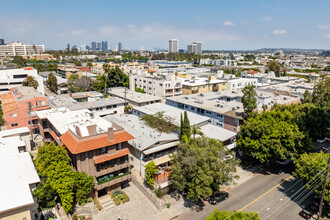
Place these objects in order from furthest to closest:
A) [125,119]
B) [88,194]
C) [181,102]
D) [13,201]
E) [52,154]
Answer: [181,102]
[125,119]
[88,194]
[52,154]
[13,201]

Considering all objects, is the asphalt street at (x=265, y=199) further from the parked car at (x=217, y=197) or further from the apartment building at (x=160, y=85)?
the apartment building at (x=160, y=85)

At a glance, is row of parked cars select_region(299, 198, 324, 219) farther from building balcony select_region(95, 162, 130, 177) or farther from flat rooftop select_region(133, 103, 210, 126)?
building balcony select_region(95, 162, 130, 177)

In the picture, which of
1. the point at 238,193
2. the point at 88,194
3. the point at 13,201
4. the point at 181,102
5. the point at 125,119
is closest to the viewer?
the point at 13,201

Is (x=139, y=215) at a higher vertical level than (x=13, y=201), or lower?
lower

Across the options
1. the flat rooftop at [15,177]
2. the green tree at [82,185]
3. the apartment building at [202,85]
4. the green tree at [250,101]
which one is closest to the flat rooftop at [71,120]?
the flat rooftop at [15,177]

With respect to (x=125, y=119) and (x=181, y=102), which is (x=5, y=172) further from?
(x=181, y=102)

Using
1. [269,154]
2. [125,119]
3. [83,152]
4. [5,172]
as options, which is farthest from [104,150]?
[269,154]

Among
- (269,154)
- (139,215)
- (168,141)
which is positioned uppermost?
(168,141)
